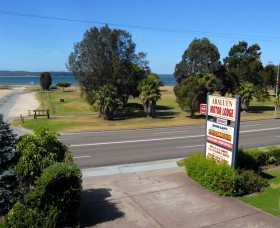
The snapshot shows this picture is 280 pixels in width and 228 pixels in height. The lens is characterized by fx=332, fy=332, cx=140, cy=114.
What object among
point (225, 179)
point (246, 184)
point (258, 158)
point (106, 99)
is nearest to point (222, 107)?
point (225, 179)

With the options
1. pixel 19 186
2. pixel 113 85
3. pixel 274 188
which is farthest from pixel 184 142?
pixel 113 85

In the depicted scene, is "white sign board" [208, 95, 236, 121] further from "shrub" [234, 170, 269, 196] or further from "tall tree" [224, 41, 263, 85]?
"tall tree" [224, 41, 263, 85]

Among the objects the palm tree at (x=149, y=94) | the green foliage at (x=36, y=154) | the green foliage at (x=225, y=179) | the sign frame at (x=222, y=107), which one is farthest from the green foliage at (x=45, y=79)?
the green foliage at (x=36, y=154)

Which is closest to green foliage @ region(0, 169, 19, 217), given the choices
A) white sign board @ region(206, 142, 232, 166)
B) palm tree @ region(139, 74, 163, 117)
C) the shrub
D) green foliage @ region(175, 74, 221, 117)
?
the shrub

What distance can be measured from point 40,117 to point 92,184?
3073 centimetres

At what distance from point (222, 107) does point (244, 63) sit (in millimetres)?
45013

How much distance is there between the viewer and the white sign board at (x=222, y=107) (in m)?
12.3

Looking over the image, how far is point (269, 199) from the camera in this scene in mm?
11055

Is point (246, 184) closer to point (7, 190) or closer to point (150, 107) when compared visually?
point (7, 190)

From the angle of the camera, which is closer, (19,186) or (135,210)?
(19,186)

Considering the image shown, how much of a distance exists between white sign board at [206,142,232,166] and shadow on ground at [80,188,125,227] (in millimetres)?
4517

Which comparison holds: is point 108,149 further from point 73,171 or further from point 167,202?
point 73,171

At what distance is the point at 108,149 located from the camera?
21.3 meters

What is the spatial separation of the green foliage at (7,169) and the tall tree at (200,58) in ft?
146
